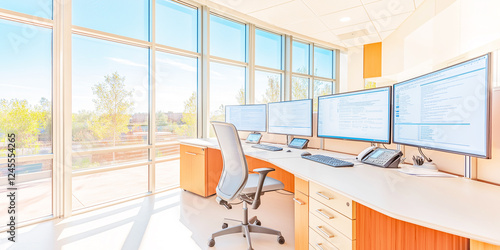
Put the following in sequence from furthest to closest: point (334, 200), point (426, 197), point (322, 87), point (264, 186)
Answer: point (322, 87) < point (264, 186) < point (334, 200) < point (426, 197)

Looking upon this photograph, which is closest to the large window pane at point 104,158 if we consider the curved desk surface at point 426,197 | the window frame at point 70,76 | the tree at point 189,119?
the window frame at point 70,76

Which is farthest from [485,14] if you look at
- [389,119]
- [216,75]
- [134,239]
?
[134,239]

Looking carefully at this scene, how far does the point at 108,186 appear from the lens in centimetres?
316

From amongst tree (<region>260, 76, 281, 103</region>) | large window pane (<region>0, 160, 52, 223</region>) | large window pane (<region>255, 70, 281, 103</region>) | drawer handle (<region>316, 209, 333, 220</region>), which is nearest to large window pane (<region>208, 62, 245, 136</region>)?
large window pane (<region>255, 70, 281, 103</region>)

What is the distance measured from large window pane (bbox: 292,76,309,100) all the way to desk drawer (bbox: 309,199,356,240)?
439 cm

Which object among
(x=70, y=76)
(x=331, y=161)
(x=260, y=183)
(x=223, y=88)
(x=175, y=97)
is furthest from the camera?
(x=223, y=88)

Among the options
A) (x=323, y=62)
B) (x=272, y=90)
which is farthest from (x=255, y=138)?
(x=323, y=62)

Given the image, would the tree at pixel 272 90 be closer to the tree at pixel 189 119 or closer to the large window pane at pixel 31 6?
the tree at pixel 189 119

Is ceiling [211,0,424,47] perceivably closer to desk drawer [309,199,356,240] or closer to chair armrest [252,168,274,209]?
chair armrest [252,168,274,209]

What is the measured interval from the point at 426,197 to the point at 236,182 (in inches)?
50.9

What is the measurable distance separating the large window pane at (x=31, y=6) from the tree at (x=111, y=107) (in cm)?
88

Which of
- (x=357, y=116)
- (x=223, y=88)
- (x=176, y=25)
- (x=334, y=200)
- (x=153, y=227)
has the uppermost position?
(x=176, y=25)

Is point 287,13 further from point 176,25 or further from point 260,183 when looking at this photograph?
point 260,183

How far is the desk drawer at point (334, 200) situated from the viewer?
3.79ft
